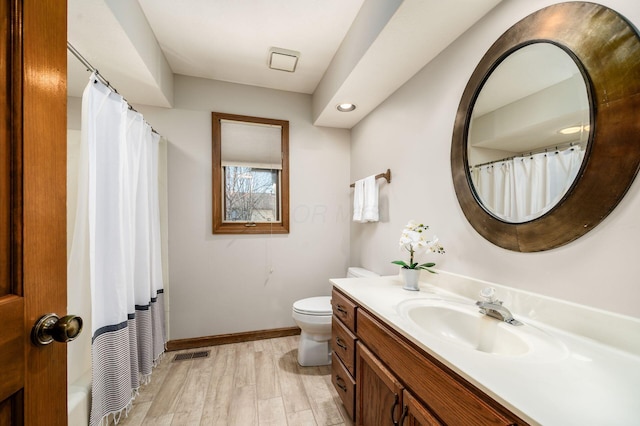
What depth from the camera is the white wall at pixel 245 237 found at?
2285mm

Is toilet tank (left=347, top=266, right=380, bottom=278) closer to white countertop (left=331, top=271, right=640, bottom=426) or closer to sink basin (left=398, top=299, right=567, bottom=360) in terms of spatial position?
sink basin (left=398, top=299, right=567, bottom=360)

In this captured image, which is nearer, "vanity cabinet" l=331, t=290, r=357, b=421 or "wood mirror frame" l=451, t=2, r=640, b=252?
"wood mirror frame" l=451, t=2, r=640, b=252

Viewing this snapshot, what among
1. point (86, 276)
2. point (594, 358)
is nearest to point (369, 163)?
point (594, 358)

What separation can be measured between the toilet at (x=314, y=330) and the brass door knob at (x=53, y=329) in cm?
149

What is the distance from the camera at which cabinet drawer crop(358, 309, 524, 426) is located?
61 cm

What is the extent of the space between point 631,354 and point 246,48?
252cm

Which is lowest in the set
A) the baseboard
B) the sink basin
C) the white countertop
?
the baseboard

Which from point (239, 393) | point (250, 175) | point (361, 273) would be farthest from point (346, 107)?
point (239, 393)

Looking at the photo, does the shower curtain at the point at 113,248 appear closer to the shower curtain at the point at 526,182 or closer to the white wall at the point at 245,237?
the white wall at the point at 245,237

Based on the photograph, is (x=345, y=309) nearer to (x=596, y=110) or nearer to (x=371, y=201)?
(x=371, y=201)

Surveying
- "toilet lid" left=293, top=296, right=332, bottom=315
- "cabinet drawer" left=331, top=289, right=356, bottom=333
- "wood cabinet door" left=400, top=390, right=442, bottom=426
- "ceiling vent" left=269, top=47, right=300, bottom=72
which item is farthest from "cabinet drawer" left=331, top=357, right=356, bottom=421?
"ceiling vent" left=269, top=47, right=300, bottom=72

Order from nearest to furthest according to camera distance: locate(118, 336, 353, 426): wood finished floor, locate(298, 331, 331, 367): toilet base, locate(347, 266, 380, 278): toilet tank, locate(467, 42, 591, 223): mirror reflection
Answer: locate(467, 42, 591, 223): mirror reflection < locate(118, 336, 353, 426): wood finished floor < locate(298, 331, 331, 367): toilet base < locate(347, 266, 380, 278): toilet tank

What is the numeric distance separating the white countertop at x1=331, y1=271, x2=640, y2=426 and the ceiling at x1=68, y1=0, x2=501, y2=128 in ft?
4.30

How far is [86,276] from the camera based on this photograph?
1218 millimetres
